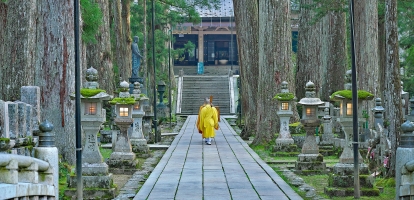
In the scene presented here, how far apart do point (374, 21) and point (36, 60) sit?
1300 centimetres

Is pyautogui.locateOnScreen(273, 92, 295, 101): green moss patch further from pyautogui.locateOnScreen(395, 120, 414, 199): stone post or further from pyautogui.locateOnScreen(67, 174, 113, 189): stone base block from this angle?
pyautogui.locateOnScreen(395, 120, 414, 199): stone post

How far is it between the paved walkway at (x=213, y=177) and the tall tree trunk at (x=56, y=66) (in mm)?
1948

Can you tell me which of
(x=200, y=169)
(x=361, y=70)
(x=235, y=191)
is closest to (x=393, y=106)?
(x=235, y=191)

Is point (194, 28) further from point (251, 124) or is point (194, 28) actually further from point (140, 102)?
point (140, 102)

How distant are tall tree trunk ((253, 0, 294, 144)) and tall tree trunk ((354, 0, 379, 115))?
121 inches

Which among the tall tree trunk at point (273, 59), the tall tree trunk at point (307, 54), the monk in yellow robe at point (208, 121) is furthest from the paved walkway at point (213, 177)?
the tall tree trunk at point (307, 54)

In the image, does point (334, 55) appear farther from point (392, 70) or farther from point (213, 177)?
point (392, 70)

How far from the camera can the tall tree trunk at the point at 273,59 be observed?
2433cm

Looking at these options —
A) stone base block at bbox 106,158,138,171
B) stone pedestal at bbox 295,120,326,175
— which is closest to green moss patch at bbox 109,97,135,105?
stone base block at bbox 106,158,138,171

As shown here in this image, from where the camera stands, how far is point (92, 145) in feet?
46.3

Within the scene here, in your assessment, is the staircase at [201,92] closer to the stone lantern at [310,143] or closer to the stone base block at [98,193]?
the stone lantern at [310,143]

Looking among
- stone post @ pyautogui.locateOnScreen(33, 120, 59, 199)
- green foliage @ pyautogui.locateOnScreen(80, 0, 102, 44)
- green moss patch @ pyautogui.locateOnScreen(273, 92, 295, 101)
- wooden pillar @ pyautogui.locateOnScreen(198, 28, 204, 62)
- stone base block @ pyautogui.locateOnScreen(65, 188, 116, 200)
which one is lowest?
stone base block @ pyautogui.locateOnScreen(65, 188, 116, 200)

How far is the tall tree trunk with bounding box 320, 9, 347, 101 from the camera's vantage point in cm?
3219

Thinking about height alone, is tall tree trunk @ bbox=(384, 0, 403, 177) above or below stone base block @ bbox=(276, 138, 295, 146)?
above
